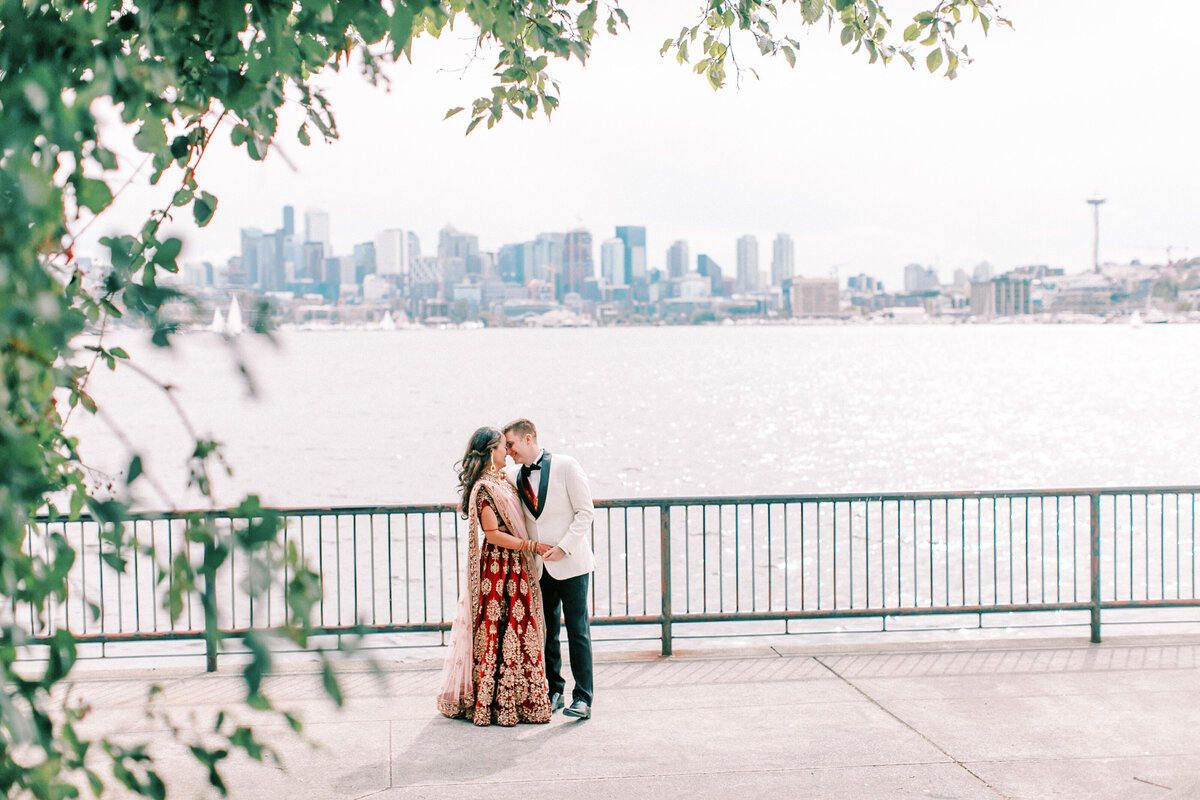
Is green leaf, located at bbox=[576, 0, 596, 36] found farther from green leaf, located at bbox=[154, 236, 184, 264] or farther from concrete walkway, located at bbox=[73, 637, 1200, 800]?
green leaf, located at bbox=[154, 236, 184, 264]

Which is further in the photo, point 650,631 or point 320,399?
point 320,399

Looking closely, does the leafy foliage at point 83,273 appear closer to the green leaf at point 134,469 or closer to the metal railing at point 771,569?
the green leaf at point 134,469

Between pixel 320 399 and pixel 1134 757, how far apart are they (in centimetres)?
9638

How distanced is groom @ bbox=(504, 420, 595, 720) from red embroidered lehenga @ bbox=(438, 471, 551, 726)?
0.15m

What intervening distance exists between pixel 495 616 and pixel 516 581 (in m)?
0.26

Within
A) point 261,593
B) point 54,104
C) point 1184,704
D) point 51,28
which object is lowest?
point 1184,704

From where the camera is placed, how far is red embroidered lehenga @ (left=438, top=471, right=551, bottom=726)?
698cm

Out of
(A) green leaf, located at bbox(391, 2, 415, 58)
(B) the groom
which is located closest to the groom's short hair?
(B) the groom

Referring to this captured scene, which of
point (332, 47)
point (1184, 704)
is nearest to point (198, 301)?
point (332, 47)

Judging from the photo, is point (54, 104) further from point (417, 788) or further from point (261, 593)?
point (417, 788)

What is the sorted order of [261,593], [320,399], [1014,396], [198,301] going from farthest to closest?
1. [1014,396]
2. [320,399]
3. [198,301]
4. [261,593]

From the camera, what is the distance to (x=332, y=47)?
258cm

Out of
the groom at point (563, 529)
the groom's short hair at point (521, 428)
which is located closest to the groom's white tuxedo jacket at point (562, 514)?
the groom at point (563, 529)

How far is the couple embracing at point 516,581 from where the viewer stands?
700 centimetres
